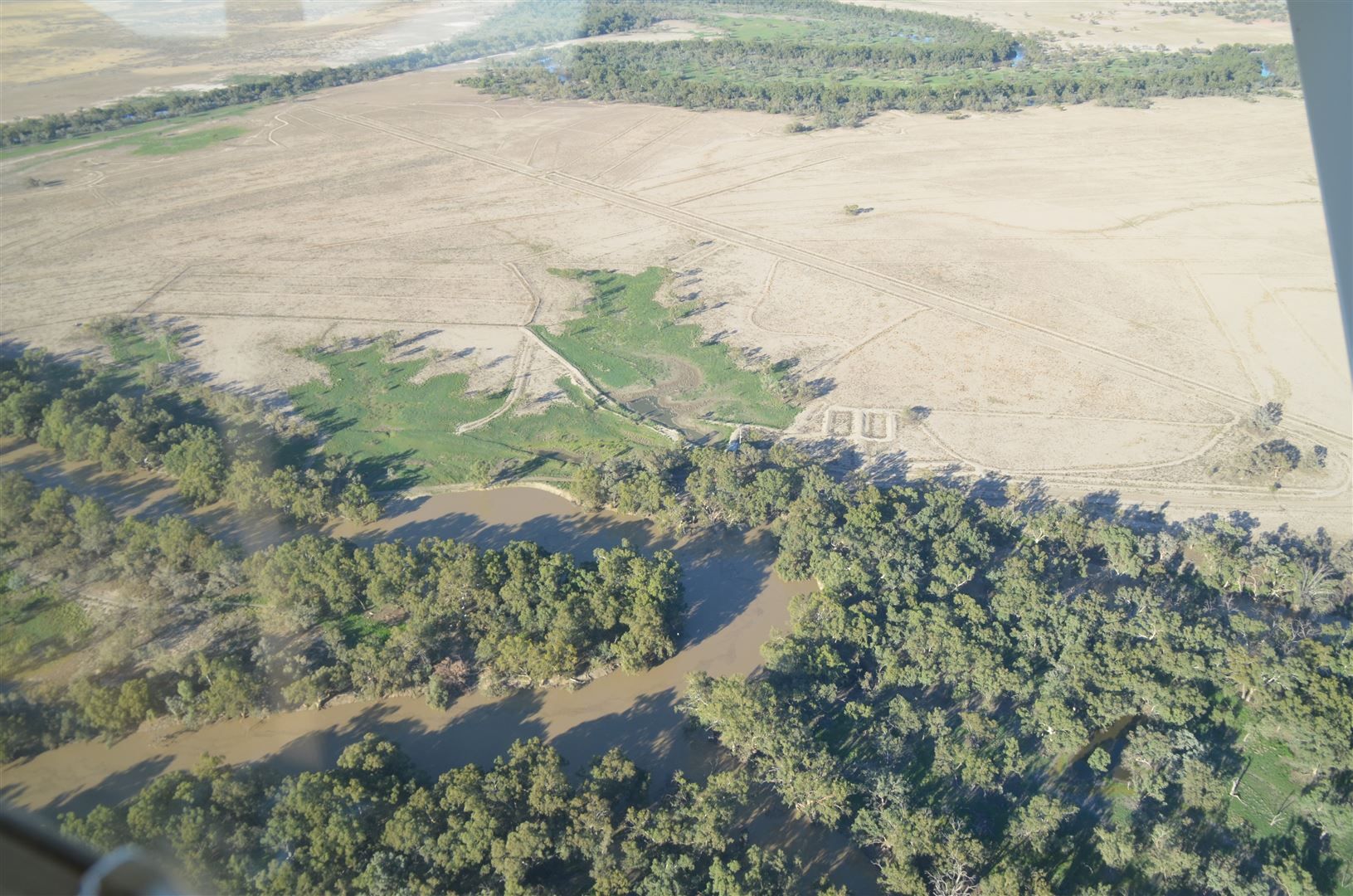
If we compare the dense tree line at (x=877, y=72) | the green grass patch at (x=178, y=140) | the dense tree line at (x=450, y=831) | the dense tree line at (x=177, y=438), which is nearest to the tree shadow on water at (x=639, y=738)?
the dense tree line at (x=450, y=831)

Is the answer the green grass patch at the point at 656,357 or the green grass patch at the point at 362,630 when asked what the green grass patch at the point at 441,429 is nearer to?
the green grass patch at the point at 656,357

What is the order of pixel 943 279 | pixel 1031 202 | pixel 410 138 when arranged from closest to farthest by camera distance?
pixel 943 279 < pixel 1031 202 < pixel 410 138

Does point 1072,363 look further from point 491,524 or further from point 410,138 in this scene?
point 410,138

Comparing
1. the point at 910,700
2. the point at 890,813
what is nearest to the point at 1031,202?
the point at 910,700

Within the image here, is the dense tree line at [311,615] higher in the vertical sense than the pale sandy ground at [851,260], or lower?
lower

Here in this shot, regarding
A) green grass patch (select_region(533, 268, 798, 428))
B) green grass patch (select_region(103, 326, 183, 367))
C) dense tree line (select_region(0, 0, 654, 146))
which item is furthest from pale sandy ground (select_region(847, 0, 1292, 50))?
green grass patch (select_region(103, 326, 183, 367))

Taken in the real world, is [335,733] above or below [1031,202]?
below

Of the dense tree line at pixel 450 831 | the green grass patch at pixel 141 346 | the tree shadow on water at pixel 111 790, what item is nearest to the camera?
the dense tree line at pixel 450 831
